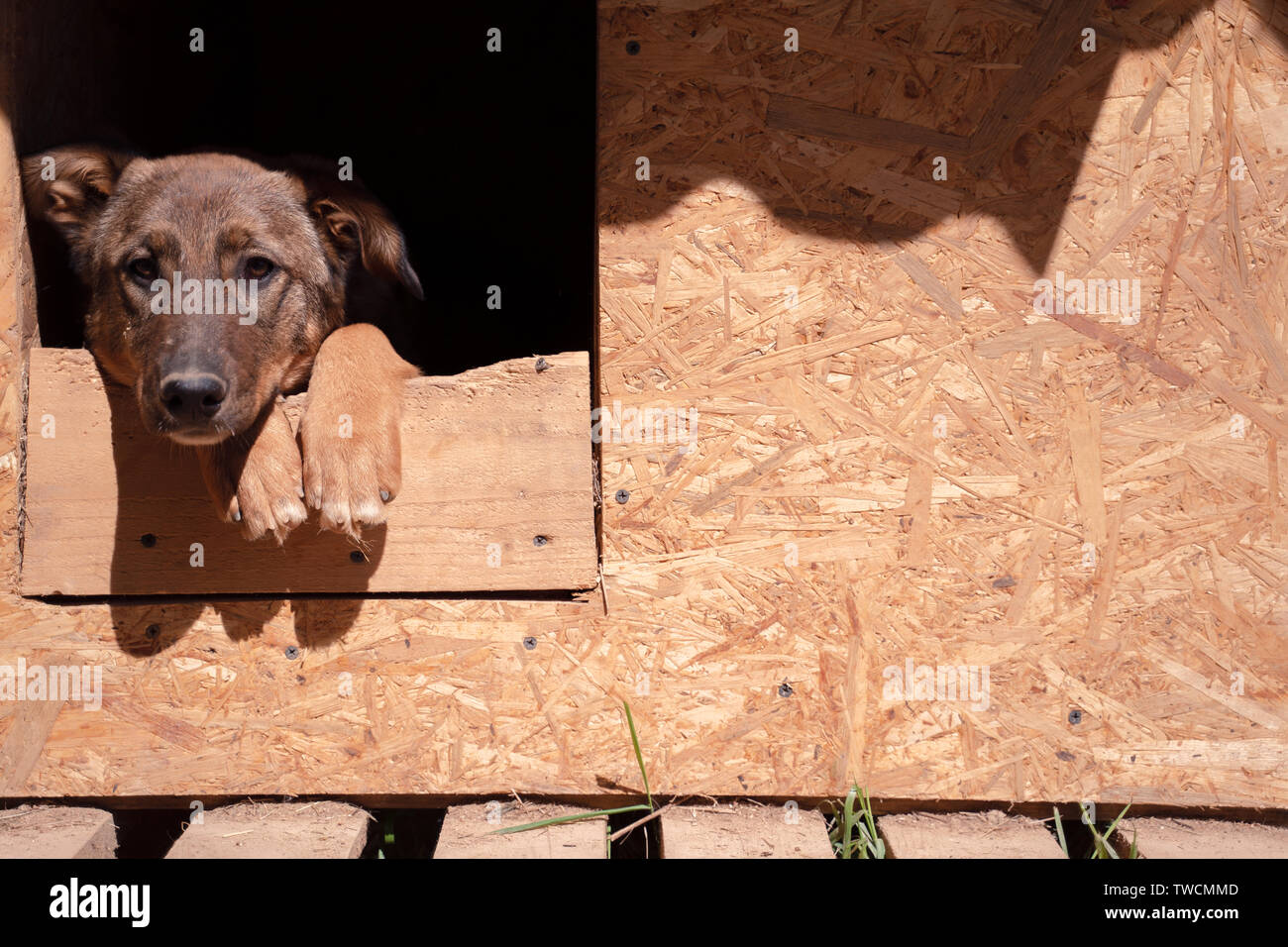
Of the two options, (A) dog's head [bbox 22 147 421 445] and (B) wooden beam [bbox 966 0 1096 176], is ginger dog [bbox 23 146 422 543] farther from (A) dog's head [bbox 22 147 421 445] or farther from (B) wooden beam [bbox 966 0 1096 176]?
(B) wooden beam [bbox 966 0 1096 176]

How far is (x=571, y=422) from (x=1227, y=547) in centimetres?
216

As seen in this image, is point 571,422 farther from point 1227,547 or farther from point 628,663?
point 1227,547

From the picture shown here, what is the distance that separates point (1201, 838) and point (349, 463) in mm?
2827

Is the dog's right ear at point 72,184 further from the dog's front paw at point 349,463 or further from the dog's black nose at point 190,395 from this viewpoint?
the dog's front paw at point 349,463

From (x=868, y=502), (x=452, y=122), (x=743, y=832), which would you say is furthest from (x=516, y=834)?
(x=452, y=122)

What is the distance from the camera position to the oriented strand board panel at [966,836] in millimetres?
2783

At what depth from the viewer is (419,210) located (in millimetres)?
5941

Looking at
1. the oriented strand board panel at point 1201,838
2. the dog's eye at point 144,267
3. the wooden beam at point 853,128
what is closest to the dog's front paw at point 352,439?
the dog's eye at point 144,267

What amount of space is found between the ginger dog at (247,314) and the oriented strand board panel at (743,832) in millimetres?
1315

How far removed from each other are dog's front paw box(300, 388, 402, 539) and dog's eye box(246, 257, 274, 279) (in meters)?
0.63

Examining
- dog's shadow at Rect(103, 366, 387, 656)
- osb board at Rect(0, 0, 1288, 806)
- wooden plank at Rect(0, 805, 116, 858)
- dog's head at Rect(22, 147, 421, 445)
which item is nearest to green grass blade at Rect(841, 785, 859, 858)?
osb board at Rect(0, 0, 1288, 806)

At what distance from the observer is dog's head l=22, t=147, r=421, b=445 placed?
8.86 ft

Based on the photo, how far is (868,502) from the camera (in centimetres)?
304

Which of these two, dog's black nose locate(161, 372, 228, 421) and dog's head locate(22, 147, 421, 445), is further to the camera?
dog's head locate(22, 147, 421, 445)
